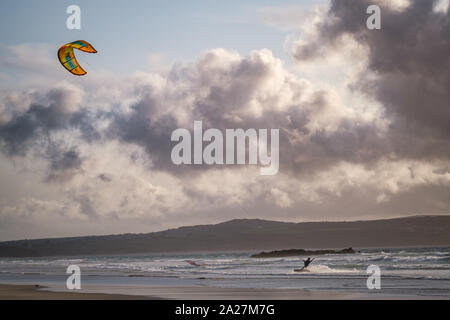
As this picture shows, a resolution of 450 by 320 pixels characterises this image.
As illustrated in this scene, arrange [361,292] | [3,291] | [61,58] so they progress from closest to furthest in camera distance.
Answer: [361,292] < [3,291] < [61,58]

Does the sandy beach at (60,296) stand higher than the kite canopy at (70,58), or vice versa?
the kite canopy at (70,58)

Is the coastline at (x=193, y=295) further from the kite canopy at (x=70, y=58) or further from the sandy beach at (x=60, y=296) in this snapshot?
the kite canopy at (x=70, y=58)

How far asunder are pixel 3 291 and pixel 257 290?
10863 millimetres

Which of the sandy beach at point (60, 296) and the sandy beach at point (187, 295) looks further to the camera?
the sandy beach at point (60, 296)

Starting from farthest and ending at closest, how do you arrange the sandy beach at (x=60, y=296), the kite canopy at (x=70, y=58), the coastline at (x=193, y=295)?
the kite canopy at (x=70, y=58), the sandy beach at (x=60, y=296), the coastline at (x=193, y=295)

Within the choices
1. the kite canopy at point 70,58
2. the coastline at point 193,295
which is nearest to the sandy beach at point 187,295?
the coastline at point 193,295

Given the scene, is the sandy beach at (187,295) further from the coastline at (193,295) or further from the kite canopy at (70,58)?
the kite canopy at (70,58)

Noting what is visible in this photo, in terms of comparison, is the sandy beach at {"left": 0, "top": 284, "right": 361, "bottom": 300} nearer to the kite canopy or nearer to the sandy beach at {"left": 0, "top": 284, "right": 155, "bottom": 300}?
the sandy beach at {"left": 0, "top": 284, "right": 155, "bottom": 300}

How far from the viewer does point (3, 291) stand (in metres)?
26.1

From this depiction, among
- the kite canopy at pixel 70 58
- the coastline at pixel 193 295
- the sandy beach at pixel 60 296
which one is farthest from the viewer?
the kite canopy at pixel 70 58

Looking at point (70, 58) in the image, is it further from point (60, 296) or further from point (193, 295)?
point (193, 295)
